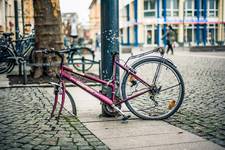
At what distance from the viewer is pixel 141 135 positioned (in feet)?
15.2

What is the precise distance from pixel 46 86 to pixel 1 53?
134 inches

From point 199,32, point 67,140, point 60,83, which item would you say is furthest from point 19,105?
point 199,32

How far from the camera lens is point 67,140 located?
Answer: 4.44 m

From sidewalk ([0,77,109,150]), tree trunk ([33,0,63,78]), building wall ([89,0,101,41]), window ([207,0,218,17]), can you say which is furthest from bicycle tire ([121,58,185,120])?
building wall ([89,0,101,41])

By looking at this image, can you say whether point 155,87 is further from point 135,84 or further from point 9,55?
point 9,55

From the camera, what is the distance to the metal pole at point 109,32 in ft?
18.6

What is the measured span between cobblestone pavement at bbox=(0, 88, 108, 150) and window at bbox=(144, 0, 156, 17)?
170ft

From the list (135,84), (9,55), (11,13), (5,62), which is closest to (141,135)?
(135,84)

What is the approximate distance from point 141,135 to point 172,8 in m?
55.0

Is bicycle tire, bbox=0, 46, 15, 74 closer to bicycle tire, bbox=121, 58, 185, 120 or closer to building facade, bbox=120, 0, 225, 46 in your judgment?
bicycle tire, bbox=121, 58, 185, 120

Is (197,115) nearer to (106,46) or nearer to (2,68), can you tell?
(106,46)

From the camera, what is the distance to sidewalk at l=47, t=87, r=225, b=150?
4155mm

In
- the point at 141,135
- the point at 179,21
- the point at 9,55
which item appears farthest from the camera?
the point at 179,21

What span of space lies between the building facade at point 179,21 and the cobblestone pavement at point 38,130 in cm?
4959
